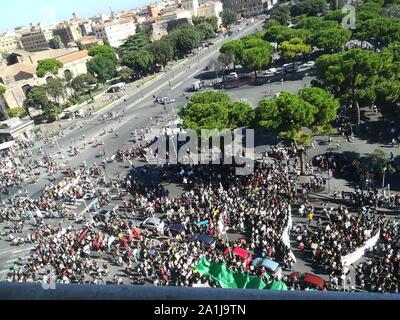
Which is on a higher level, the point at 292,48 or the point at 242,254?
the point at 242,254

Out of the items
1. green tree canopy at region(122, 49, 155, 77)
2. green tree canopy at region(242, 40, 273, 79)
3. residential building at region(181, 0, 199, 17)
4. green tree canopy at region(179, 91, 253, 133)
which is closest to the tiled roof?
green tree canopy at region(122, 49, 155, 77)

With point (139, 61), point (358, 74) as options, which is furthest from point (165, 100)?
point (358, 74)

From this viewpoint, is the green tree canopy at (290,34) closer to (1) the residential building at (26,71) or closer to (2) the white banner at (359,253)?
(1) the residential building at (26,71)

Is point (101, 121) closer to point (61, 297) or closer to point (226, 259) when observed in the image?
point (226, 259)

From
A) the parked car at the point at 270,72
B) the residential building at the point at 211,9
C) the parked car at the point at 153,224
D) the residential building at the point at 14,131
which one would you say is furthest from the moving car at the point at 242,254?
the residential building at the point at 211,9

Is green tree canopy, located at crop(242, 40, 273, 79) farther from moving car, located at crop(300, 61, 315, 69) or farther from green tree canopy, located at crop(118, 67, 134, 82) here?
green tree canopy, located at crop(118, 67, 134, 82)

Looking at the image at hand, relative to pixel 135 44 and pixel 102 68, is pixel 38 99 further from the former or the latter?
pixel 135 44
